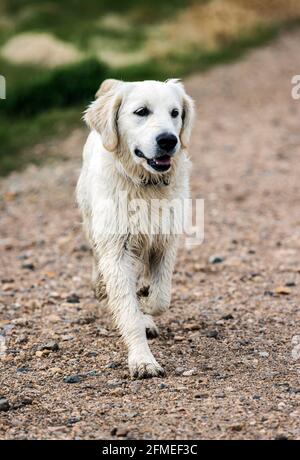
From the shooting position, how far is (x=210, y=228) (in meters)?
10.4

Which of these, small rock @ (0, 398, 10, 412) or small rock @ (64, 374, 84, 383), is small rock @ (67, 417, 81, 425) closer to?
small rock @ (0, 398, 10, 412)

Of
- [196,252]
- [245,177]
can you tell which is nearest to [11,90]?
[245,177]

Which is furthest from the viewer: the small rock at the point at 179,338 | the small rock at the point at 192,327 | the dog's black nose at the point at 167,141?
the small rock at the point at 192,327

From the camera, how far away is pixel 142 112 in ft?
20.0

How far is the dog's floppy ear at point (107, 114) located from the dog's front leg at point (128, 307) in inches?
31.4

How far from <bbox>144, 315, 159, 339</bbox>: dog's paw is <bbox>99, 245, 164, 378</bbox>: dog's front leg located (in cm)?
43

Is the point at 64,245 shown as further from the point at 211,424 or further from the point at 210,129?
the point at 210,129

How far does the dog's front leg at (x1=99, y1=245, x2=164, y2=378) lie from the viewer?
18.5 ft

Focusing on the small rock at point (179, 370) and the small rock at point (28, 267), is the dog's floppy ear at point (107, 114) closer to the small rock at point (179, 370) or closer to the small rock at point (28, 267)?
the small rock at point (179, 370)

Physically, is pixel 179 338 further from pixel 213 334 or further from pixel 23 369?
pixel 23 369

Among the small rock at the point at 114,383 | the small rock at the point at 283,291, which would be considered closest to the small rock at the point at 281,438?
the small rock at the point at 114,383

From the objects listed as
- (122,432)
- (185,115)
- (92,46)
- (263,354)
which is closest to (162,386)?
(122,432)

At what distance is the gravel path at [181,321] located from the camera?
4.91 metres

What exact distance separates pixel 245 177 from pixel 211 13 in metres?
10.6
